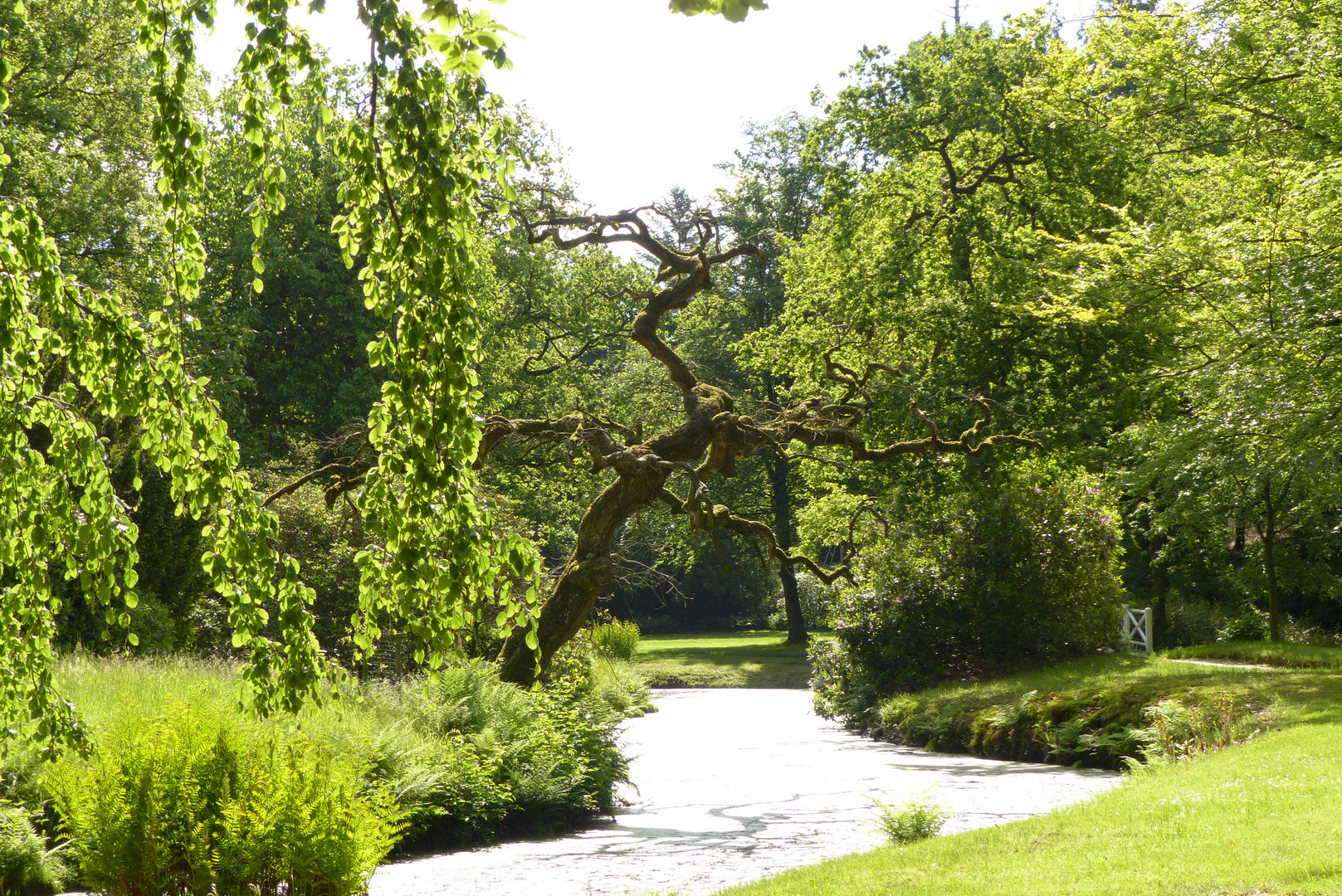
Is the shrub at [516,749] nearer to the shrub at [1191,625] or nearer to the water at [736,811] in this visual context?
the water at [736,811]

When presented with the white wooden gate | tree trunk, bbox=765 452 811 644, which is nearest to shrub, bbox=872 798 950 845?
the white wooden gate

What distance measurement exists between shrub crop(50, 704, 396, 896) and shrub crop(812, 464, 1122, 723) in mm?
13140

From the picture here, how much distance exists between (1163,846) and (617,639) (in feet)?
70.2

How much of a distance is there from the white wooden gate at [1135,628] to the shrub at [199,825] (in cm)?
1620

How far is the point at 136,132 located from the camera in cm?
2266

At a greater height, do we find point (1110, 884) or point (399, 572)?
point (399, 572)

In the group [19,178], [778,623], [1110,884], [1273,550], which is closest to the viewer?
[1110,884]

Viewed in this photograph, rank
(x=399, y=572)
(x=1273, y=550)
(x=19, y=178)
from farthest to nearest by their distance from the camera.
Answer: (x=1273, y=550)
(x=19, y=178)
(x=399, y=572)

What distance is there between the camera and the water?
7.87 meters

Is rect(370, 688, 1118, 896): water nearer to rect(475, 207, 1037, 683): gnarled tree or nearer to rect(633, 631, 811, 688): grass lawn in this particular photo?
rect(475, 207, 1037, 683): gnarled tree

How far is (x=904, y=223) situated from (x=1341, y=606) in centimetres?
1236

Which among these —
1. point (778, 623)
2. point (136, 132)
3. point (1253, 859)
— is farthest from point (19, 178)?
point (778, 623)

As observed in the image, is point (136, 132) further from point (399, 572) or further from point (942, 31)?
point (399, 572)

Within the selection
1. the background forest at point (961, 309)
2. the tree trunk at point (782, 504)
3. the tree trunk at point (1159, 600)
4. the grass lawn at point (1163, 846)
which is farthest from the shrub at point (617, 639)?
the grass lawn at point (1163, 846)
